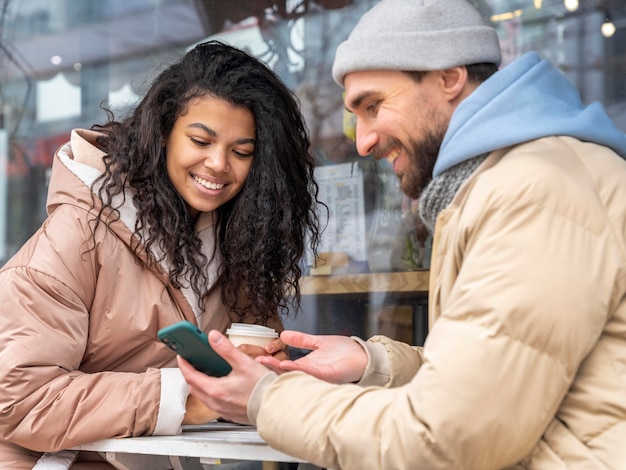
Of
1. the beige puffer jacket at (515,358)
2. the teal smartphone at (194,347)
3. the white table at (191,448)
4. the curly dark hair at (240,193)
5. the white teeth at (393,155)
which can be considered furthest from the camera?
the curly dark hair at (240,193)

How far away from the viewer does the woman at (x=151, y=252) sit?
188 centimetres

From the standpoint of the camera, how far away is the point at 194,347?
5.05 ft

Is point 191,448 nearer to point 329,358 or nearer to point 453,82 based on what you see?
point 329,358

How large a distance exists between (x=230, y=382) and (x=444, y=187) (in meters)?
0.52

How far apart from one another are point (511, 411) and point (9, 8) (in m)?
3.97

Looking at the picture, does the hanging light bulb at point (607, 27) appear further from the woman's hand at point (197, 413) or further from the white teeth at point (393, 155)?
the woman's hand at point (197, 413)

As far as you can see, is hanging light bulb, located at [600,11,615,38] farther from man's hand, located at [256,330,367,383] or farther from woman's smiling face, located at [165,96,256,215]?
man's hand, located at [256,330,367,383]

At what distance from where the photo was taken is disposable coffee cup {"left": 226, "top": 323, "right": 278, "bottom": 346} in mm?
2006

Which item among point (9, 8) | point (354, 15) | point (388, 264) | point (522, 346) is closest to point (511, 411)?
point (522, 346)

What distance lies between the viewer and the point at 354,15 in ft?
13.6

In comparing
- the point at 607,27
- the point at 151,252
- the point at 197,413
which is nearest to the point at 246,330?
the point at 197,413

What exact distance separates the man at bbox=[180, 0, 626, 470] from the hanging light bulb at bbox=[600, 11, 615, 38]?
1964mm

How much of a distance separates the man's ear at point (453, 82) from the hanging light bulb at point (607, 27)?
1932 millimetres

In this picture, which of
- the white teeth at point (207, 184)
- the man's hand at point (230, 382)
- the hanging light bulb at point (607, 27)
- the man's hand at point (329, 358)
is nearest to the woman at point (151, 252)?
the white teeth at point (207, 184)
